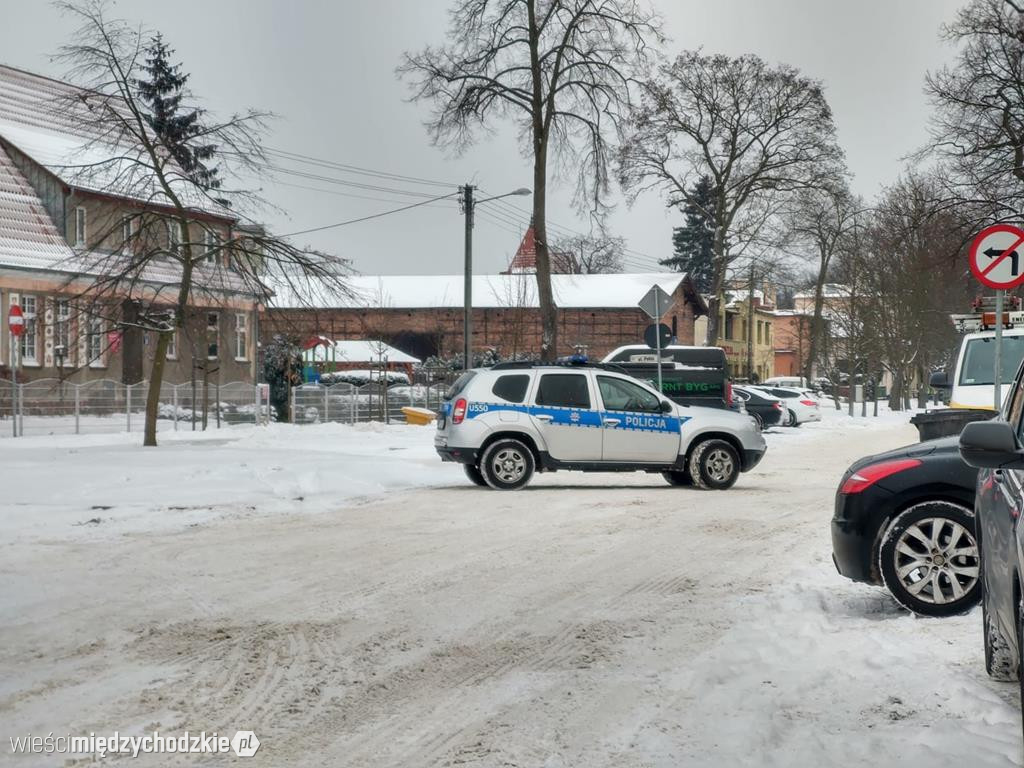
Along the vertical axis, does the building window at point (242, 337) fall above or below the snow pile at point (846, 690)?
above

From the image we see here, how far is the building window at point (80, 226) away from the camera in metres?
44.1

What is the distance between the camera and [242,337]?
5300 cm

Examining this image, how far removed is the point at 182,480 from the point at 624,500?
600cm

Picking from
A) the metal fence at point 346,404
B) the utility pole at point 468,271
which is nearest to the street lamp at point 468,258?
the utility pole at point 468,271

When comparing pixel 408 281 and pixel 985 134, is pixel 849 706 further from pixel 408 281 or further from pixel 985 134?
pixel 408 281

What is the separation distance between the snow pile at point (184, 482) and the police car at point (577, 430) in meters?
1.45

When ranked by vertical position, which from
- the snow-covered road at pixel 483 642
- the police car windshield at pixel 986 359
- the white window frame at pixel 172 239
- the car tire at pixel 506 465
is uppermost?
the white window frame at pixel 172 239

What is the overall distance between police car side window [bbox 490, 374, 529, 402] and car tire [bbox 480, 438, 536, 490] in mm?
599

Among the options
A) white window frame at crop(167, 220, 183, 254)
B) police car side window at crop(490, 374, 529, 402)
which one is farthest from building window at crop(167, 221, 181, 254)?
police car side window at crop(490, 374, 529, 402)

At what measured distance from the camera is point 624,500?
16625 mm

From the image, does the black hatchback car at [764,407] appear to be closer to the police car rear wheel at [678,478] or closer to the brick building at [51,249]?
the brick building at [51,249]

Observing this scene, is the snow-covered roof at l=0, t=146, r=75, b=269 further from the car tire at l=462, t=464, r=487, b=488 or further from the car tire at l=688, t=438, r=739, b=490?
the car tire at l=688, t=438, r=739, b=490

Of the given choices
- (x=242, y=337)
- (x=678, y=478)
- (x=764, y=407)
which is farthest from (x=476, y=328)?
(x=678, y=478)

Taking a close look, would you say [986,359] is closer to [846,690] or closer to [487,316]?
[846,690]
